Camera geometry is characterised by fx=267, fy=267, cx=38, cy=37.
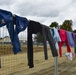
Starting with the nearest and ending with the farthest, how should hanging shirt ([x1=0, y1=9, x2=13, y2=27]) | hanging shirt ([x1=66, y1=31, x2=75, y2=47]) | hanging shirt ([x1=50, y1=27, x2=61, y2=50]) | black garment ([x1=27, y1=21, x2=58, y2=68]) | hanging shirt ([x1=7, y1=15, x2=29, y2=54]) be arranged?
hanging shirt ([x1=0, y1=9, x2=13, y2=27]) < hanging shirt ([x1=7, y1=15, x2=29, y2=54]) < black garment ([x1=27, y1=21, x2=58, y2=68]) < hanging shirt ([x1=50, y1=27, x2=61, y2=50]) < hanging shirt ([x1=66, y1=31, x2=75, y2=47])

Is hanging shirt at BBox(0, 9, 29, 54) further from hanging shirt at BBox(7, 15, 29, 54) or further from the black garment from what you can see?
the black garment

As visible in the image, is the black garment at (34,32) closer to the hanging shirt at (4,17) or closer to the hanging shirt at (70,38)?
the hanging shirt at (4,17)

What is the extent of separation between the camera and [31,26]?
268 inches

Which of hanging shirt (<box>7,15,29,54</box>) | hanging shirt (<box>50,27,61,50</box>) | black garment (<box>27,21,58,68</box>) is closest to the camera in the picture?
hanging shirt (<box>7,15,29,54</box>)

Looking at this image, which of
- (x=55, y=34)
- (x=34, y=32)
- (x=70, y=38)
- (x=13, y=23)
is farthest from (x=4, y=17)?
(x=70, y=38)

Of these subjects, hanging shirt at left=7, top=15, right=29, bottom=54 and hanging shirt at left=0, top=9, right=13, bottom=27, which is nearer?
hanging shirt at left=0, top=9, right=13, bottom=27

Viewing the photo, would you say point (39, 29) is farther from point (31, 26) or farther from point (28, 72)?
point (28, 72)

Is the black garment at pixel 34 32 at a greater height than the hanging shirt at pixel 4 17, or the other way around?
the hanging shirt at pixel 4 17

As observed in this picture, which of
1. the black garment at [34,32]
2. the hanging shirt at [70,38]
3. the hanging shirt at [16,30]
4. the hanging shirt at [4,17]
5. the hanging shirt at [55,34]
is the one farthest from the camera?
the hanging shirt at [70,38]

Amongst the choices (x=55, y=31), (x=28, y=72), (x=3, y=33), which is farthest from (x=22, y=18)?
(x=28, y=72)

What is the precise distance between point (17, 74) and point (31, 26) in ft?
13.2

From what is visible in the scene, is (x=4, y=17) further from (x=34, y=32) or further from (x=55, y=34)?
(x=55, y=34)

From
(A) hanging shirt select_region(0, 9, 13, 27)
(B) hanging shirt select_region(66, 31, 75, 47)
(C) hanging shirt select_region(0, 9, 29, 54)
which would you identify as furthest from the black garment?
(B) hanging shirt select_region(66, 31, 75, 47)

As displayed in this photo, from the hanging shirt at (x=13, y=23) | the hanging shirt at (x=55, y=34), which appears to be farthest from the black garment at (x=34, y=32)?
the hanging shirt at (x=55, y=34)
